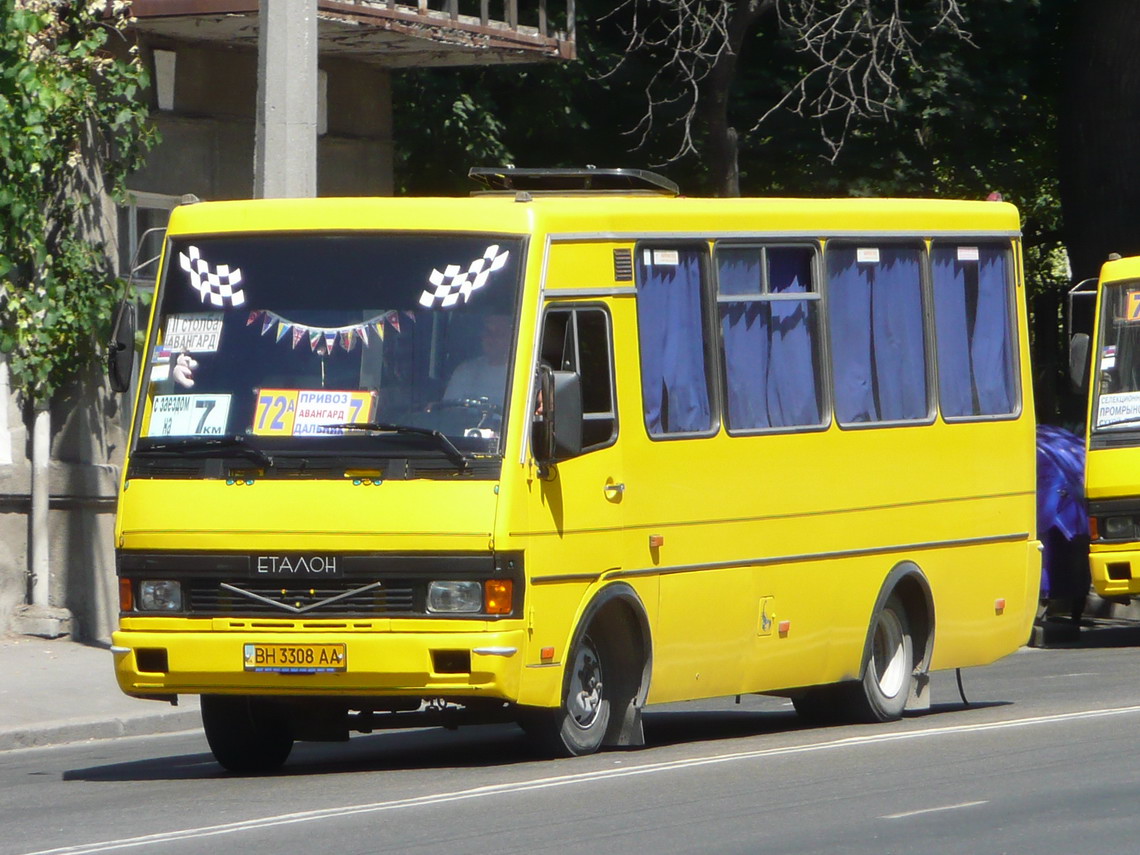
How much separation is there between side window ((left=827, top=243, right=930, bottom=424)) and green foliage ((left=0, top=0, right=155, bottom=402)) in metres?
6.40

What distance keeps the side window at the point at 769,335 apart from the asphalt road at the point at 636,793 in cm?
163

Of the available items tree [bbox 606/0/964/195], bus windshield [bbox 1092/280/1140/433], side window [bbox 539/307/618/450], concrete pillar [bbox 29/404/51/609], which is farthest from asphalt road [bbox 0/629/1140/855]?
tree [bbox 606/0/964/195]

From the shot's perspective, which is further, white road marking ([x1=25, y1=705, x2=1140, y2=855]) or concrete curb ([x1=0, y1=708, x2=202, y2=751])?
concrete curb ([x1=0, y1=708, x2=202, y2=751])

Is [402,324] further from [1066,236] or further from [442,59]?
[1066,236]

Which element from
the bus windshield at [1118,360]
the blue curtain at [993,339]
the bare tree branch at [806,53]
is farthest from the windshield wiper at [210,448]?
the bare tree branch at [806,53]

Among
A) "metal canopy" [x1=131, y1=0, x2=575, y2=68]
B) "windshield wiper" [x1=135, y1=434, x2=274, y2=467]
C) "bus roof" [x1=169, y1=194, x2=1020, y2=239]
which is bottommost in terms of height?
"windshield wiper" [x1=135, y1=434, x2=274, y2=467]

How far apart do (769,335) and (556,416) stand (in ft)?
7.12

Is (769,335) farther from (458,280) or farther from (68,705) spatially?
(68,705)

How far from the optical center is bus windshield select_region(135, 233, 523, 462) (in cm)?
974

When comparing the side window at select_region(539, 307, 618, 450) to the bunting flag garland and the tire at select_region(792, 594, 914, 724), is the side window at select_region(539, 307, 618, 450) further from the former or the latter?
the tire at select_region(792, 594, 914, 724)

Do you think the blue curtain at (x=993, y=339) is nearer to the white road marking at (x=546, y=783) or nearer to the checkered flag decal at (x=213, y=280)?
the white road marking at (x=546, y=783)

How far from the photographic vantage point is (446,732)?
13.0m

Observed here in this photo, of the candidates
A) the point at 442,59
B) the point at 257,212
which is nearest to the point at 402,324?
the point at 257,212

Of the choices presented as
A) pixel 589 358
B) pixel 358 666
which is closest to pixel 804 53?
pixel 589 358
